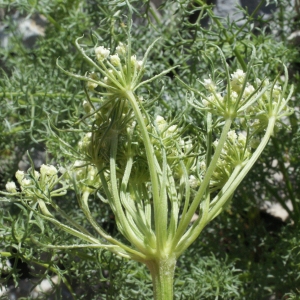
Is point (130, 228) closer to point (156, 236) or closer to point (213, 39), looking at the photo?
point (156, 236)

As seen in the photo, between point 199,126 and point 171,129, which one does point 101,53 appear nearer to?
point 171,129

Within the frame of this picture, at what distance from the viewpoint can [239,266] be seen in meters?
1.80

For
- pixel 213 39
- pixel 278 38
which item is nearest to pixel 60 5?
pixel 213 39

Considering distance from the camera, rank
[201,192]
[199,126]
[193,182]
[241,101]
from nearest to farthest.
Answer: [201,192] → [241,101] → [193,182] → [199,126]

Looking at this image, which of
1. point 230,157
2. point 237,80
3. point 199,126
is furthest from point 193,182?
point 199,126

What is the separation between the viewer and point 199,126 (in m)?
1.53

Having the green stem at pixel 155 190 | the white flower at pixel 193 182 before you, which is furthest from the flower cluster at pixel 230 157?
the green stem at pixel 155 190

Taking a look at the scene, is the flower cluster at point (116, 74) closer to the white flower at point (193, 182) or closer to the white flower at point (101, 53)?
the white flower at point (101, 53)

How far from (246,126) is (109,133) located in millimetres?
263

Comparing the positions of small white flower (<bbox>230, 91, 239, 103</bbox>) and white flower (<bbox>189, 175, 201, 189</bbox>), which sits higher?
small white flower (<bbox>230, 91, 239, 103</bbox>)

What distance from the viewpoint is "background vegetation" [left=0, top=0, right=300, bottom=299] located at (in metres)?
1.35

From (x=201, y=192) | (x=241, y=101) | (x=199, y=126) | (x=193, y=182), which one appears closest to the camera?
(x=201, y=192)

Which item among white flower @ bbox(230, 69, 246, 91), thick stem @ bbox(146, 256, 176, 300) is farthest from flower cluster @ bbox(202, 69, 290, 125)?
thick stem @ bbox(146, 256, 176, 300)

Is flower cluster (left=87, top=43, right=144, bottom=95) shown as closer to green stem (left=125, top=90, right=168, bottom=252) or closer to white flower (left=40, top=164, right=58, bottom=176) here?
green stem (left=125, top=90, right=168, bottom=252)
